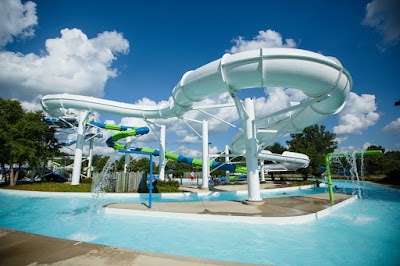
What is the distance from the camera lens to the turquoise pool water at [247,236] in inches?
194

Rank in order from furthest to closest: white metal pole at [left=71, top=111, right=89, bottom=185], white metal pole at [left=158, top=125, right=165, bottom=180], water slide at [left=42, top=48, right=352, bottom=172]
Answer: white metal pole at [left=158, top=125, right=165, bottom=180] < white metal pole at [left=71, top=111, right=89, bottom=185] < water slide at [left=42, top=48, right=352, bottom=172]

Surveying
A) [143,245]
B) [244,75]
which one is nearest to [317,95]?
[244,75]

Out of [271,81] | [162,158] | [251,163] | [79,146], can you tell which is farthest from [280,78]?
[79,146]

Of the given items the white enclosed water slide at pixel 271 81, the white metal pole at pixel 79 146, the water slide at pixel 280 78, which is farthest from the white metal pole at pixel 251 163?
the white metal pole at pixel 79 146

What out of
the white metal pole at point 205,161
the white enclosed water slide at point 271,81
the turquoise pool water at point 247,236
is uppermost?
the white enclosed water slide at point 271,81

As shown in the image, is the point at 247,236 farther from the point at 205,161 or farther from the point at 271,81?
the point at 205,161

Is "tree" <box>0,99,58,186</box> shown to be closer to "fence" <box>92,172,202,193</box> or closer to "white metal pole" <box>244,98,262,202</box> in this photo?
"fence" <box>92,172,202,193</box>

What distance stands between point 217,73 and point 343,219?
835cm

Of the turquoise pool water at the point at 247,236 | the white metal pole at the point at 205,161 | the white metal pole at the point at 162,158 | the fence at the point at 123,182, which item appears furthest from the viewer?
the white metal pole at the point at 162,158

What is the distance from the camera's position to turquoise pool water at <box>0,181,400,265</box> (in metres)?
4.93

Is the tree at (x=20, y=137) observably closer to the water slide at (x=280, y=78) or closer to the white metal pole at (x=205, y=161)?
the white metal pole at (x=205, y=161)

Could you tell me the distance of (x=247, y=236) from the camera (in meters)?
6.13

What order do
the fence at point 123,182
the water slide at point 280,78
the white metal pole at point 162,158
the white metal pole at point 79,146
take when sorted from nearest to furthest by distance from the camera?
the water slide at point 280,78 → the fence at point 123,182 → the white metal pole at point 79,146 → the white metal pole at point 162,158

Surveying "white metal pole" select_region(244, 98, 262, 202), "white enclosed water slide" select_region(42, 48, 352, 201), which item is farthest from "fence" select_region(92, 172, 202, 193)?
"white metal pole" select_region(244, 98, 262, 202)
